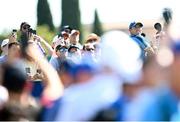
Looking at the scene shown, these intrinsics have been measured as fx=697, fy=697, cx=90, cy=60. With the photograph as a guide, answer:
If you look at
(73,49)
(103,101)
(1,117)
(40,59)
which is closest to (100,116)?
(103,101)

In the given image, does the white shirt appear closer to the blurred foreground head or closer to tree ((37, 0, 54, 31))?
the blurred foreground head

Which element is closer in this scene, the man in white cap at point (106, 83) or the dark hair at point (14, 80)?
the man in white cap at point (106, 83)

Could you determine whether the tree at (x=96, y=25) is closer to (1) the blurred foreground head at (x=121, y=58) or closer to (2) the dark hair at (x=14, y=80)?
(2) the dark hair at (x=14, y=80)

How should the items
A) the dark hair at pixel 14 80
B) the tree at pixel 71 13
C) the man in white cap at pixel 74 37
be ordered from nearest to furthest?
1. the dark hair at pixel 14 80
2. the man in white cap at pixel 74 37
3. the tree at pixel 71 13

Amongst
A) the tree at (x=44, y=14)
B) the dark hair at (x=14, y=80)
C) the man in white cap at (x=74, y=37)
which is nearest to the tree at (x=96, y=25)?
the tree at (x=44, y=14)

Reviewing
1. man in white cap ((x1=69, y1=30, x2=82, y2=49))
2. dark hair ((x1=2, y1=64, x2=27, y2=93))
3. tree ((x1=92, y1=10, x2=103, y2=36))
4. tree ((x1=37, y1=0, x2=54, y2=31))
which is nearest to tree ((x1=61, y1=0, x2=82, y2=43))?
tree ((x1=37, y1=0, x2=54, y2=31))

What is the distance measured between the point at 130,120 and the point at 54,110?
28.5 inches

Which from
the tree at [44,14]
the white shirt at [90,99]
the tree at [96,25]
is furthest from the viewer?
the tree at [96,25]

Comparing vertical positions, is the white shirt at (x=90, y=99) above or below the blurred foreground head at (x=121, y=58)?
below

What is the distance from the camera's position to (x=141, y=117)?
14.7 ft

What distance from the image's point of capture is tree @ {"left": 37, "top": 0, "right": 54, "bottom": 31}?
4928cm

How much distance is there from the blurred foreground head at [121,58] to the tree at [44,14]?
44.1 metres

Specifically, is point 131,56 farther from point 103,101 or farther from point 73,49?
point 73,49

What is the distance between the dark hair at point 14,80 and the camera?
4.99 meters
